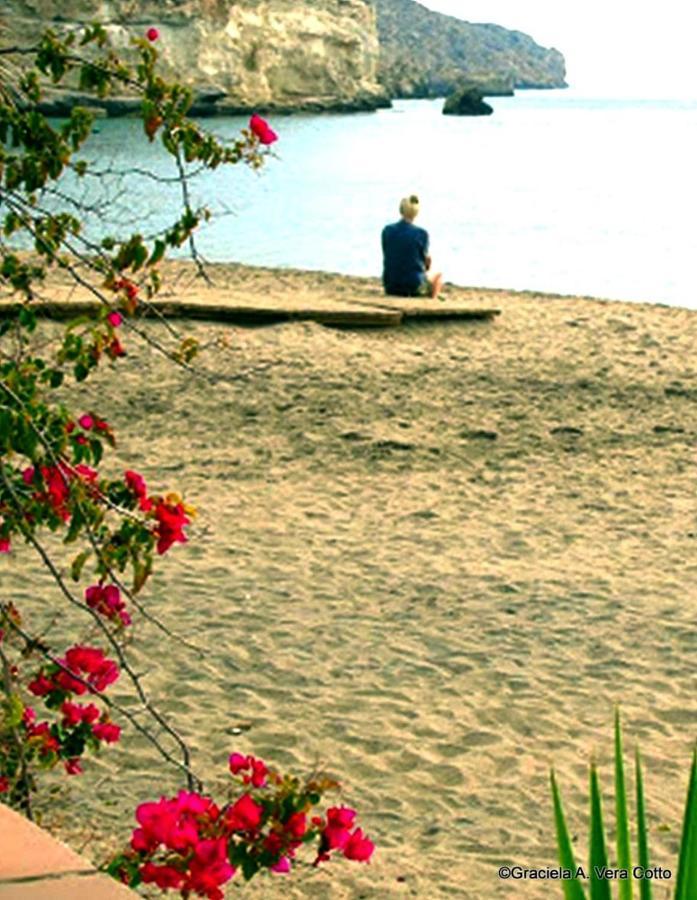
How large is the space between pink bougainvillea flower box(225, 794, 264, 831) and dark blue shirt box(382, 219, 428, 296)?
11.6 metres

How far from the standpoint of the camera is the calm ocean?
28891 millimetres

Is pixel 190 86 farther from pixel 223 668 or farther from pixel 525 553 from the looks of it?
pixel 525 553

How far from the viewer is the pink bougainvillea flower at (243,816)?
11.8 ft

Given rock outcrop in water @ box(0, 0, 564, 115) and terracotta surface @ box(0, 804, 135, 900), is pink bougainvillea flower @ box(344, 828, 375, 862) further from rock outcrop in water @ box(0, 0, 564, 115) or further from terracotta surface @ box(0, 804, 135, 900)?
rock outcrop in water @ box(0, 0, 564, 115)

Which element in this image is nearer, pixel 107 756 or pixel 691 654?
pixel 107 756

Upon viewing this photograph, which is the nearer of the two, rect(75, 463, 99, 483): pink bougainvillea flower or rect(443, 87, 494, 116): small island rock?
rect(75, 463, 99, 483): pink bougainvillea flower

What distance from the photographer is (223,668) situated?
268 inches

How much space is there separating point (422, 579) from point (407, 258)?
7.34 m

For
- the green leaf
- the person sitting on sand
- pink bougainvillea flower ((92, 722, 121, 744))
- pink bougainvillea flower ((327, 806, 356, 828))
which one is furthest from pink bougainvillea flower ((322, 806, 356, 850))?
the person sitting on sand

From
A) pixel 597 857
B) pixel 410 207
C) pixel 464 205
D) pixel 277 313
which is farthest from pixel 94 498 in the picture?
pixel 464 205

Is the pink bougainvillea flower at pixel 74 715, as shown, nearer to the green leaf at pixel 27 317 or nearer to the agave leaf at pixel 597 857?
the green leaf at pixel 27 317

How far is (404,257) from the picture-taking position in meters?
15.1

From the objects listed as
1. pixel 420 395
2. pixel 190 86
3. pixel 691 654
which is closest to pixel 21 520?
pixel 190 86

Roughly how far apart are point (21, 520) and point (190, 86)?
1087 mm
